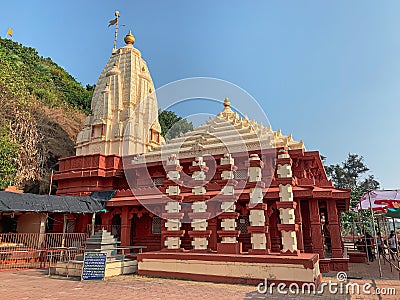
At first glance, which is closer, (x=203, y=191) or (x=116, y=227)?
(x=203, y=191)

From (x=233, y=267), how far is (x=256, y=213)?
76.6 inches

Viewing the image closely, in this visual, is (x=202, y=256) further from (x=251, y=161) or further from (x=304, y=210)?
(x=304, y=210)

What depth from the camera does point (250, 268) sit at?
9.47 metres

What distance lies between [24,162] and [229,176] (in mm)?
18735

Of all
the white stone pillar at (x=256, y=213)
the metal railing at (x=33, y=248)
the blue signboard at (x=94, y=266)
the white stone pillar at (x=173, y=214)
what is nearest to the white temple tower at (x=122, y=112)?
the metal railing at (x=33, y=248)

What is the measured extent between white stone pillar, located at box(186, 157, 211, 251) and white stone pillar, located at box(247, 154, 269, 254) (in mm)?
1818

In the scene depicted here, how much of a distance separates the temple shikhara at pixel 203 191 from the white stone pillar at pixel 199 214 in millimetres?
40

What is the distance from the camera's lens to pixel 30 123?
2441cm

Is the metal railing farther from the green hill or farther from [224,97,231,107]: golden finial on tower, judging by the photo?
[224,97,231,107]: golden finial on tower

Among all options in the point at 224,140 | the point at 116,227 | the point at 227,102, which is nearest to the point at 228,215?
the point at 224,140

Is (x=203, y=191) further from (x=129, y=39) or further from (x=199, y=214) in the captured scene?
(x=129, y=39)

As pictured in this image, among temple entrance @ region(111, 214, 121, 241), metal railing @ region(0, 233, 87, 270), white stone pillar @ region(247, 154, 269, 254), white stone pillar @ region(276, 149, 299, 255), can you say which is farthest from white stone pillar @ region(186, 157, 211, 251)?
temple entrance @ region(111, 214, 121, 241)

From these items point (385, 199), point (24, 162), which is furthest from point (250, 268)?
point (24, 162)

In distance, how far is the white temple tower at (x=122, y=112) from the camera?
21812 mm
